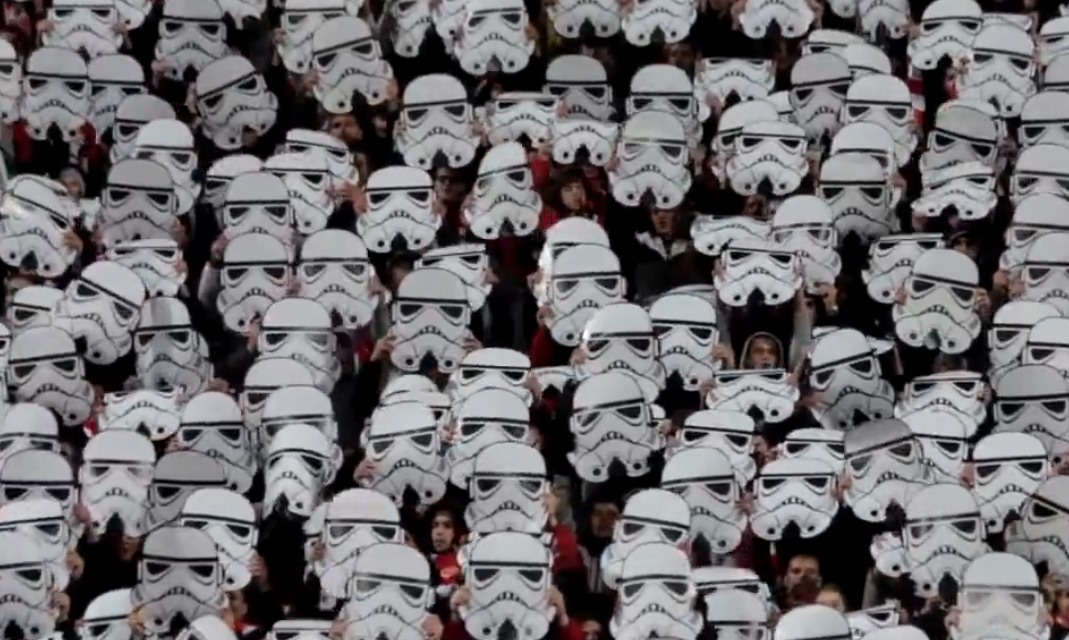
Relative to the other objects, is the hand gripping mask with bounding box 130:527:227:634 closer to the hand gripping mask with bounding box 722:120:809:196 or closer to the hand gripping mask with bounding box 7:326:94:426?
the hand gripping mask with bounding box 7:326:94:426

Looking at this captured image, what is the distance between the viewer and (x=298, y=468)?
17766mm

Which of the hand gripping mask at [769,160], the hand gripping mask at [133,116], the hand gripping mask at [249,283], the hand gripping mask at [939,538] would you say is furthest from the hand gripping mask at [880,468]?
the hand gripping mask at [133,116]

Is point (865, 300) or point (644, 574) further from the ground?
point (865, 300)

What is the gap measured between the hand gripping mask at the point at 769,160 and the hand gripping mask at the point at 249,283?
283 cm

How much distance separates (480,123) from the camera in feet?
66.4

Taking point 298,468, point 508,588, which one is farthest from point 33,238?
point 508,588

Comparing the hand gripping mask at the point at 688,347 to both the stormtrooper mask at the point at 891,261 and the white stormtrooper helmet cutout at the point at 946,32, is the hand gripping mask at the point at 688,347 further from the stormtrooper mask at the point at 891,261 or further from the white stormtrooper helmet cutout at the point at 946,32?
the white stormtrooper helmet cutout at the point at 946,32

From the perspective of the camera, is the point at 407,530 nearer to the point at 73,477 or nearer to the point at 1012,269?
the point at 73,477

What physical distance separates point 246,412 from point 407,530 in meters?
1.27

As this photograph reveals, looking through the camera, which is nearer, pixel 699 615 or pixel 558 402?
pixel 699 615

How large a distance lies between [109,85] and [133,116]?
1.23ft

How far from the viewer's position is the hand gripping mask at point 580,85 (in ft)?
67.6

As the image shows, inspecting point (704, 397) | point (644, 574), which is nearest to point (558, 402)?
point (704, 397)

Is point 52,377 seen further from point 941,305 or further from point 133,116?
point 941,305
